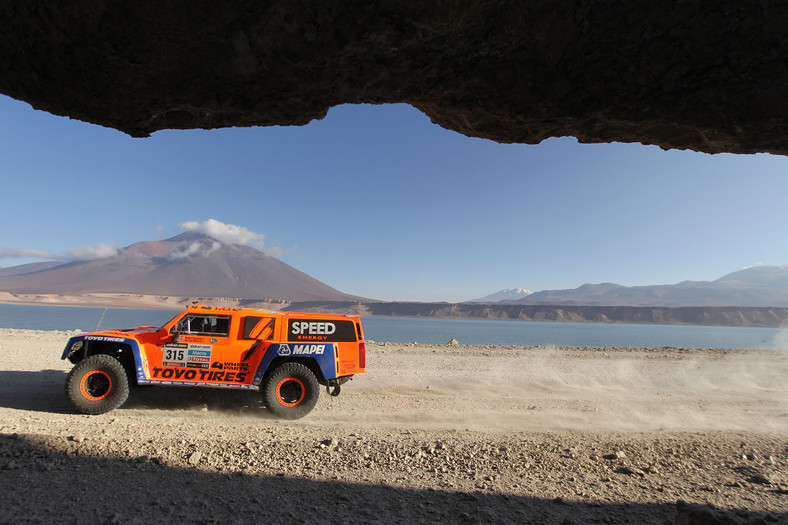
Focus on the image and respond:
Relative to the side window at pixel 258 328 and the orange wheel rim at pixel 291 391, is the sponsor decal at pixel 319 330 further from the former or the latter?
the orange wheel rim at pixel 291 391

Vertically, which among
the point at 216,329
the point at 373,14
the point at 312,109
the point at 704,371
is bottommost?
the point at 704,371

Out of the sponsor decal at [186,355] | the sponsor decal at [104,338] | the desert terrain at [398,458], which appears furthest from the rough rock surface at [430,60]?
the sponsor decal at [104,338]

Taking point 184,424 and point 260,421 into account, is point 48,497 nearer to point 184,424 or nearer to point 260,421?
point 184,424

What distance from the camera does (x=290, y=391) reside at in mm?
7773

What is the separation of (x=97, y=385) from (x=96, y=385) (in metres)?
0.02

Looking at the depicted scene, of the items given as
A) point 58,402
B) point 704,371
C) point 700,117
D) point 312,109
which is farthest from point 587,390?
point 58,402

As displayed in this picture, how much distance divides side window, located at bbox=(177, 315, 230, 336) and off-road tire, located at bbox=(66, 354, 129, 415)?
4.08 ft

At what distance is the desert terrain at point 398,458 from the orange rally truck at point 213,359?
1.55ft

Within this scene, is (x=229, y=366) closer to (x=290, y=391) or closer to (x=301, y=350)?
(x=290, y=391)

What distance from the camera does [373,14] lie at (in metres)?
2.88

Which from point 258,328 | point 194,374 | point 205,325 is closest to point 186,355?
point 194,374

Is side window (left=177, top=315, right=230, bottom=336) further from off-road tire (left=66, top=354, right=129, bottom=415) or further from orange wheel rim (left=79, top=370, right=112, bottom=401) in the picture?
orange wheel rim (left=79, top=370, right=112, bottom=401)

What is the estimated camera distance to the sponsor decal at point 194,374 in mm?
7562

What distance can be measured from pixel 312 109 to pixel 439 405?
701 centimetres
